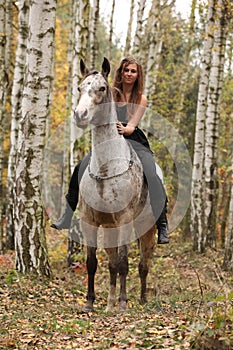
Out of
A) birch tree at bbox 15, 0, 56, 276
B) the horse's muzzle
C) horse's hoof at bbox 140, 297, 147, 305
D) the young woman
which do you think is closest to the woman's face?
the young woman

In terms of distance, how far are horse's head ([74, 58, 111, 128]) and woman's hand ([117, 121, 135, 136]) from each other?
51 cm

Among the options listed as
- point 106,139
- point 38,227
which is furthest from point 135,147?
point 38,227

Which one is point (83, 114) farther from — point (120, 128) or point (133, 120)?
point (133, 120)

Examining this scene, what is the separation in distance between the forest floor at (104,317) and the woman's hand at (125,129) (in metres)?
2.22

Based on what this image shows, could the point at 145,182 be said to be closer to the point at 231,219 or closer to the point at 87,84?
the point at 87,84

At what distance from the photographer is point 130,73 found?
7.76 meters

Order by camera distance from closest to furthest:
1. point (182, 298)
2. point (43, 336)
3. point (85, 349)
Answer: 1. point (85, 349)
2. point (43, 336)
3. point (182, 298)

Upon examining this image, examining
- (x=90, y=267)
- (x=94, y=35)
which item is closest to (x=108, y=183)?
(x=90, y=267)

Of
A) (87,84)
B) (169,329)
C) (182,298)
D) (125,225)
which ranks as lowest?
(182,298)

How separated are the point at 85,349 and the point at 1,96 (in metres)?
8.34

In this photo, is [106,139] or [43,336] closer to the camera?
[43,336]

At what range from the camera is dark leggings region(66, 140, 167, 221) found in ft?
25.6

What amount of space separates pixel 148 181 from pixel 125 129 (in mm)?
944

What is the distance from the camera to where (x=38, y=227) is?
29.5 feet
